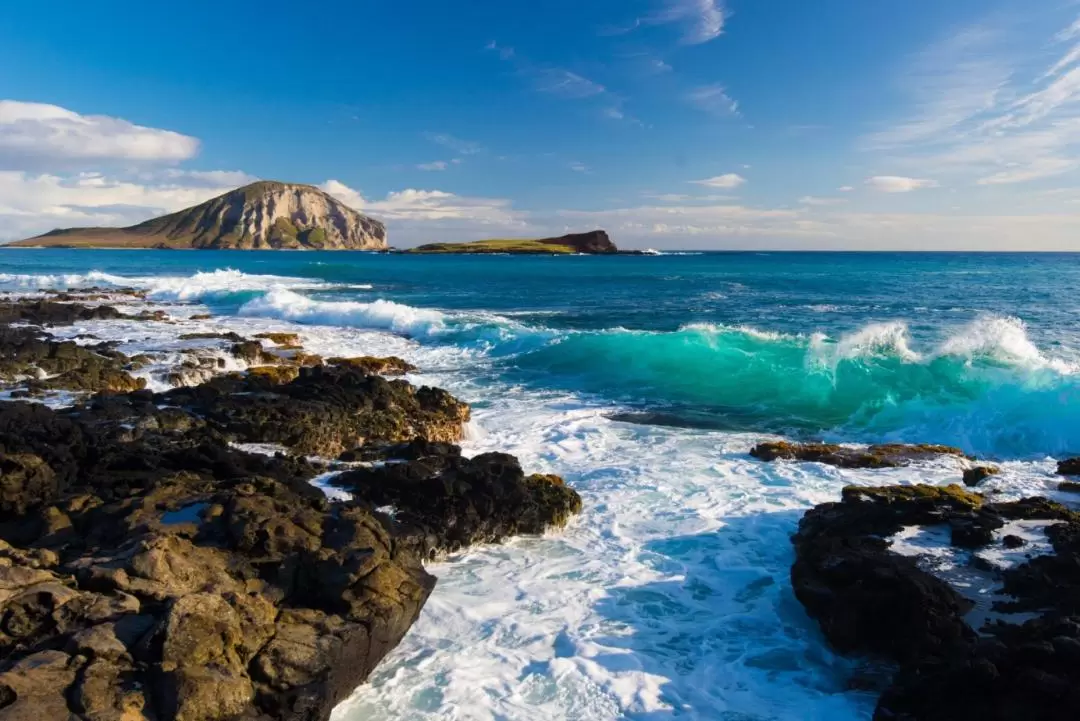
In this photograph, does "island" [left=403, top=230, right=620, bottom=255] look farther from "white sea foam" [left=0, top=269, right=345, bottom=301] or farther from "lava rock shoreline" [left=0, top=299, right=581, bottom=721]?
"lava rock shoreline" [left=0, top=299, right=581, bottom=721]

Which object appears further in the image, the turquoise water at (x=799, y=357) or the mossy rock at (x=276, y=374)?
the mossy rock at (x=276, y=374)

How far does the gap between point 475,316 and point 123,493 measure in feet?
91.8

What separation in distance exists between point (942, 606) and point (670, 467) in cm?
597

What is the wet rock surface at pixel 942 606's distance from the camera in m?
5.08

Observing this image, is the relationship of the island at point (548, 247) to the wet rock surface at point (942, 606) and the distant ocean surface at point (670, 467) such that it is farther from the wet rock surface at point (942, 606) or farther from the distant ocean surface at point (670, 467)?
the wet rock surface at point (942, 606)

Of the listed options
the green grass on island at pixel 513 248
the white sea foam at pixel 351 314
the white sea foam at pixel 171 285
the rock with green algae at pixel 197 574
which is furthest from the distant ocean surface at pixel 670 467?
the green grass on island at pixel 513 248

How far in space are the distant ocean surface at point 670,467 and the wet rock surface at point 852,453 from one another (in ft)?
1.34

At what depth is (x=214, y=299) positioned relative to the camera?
44.2 metres

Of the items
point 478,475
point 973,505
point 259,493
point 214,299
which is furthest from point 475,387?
point 214,299

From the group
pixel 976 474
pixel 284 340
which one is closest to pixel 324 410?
pixel 976 474

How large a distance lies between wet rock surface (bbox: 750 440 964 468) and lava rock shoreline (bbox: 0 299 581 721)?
487cm

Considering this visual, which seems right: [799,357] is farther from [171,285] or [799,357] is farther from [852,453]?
[171,285]

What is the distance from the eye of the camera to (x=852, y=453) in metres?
12.9

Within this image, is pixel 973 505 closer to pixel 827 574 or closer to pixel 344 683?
pixel 827 574
